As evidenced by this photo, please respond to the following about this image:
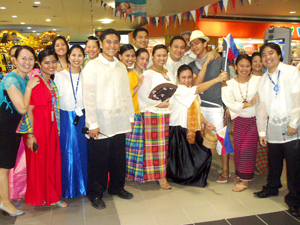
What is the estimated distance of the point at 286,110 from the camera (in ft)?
8.03

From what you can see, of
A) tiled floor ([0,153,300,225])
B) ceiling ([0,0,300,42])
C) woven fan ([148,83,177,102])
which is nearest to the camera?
tiled floor ([0,153,300,225])

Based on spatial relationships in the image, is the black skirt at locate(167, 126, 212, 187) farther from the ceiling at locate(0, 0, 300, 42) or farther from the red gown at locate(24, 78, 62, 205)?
the ceiling at locate(0, 0, 300, 42)

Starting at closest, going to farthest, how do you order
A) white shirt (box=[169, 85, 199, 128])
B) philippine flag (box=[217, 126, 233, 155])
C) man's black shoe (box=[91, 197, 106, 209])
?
man's black shoe (box=[91, 197, 106, 209])
white shirt (box=[169, 85, 199, 128])
philippine flag (box=[217, 126, 233, 155])

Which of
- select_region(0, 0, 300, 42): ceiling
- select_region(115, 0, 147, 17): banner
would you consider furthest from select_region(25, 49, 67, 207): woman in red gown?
select_region(0, 0, 300, 42): ceiling

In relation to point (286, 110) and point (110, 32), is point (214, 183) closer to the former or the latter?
point (286, 110)

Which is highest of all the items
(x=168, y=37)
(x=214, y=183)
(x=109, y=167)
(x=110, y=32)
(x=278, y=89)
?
(x=168, y=37)

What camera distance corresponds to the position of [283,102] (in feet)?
8.06

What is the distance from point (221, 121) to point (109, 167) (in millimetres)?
1396

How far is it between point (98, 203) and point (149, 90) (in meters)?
1.27

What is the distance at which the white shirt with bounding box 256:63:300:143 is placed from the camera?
2395 millimetres

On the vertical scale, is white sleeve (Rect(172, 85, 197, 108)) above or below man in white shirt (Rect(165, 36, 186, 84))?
below

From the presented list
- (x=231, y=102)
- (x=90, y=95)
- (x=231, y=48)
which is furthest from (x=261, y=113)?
(x=90, y=95)

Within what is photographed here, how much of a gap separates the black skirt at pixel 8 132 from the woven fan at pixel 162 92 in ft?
4.30

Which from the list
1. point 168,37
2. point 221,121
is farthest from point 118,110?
point 168,37
